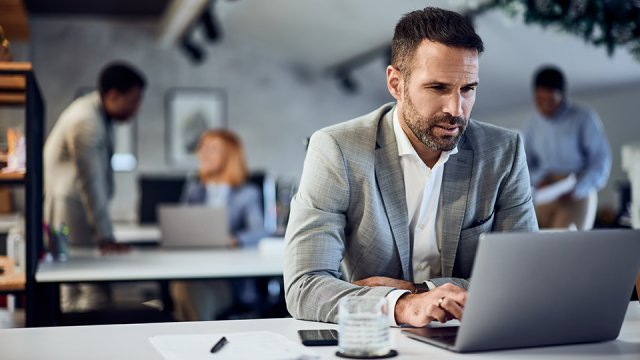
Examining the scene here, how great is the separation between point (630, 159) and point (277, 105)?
5518mm

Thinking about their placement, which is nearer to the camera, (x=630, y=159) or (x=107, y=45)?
(x=630, y=159)

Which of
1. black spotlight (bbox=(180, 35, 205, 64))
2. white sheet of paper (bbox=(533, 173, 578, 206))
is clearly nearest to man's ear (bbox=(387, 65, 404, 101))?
white sheet of paper (bbox=(533, 173, 578, 206))

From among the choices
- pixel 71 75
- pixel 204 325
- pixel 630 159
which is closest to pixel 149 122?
pixel 71 75

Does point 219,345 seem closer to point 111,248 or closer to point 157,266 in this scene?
point 157,266

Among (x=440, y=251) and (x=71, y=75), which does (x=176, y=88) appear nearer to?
(x=71, y=75)

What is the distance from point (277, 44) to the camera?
7.18 metres

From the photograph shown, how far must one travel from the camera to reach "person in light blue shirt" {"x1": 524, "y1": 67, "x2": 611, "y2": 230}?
3713mm

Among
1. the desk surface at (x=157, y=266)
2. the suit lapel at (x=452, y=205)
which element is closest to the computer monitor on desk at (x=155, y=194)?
the desk surface at (x=157, y=266)

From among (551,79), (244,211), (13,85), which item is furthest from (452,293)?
(551,79)

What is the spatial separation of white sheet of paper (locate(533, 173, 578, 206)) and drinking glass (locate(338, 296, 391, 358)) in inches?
113

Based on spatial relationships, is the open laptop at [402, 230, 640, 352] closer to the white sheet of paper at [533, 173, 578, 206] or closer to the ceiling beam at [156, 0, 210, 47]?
the white sheet of paper at [533, 173, 578, 206]

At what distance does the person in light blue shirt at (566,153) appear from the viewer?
3713mm

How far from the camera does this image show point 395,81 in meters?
1.44

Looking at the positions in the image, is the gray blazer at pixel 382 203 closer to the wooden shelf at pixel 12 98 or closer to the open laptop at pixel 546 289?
the open laptop at pixel 546 289
